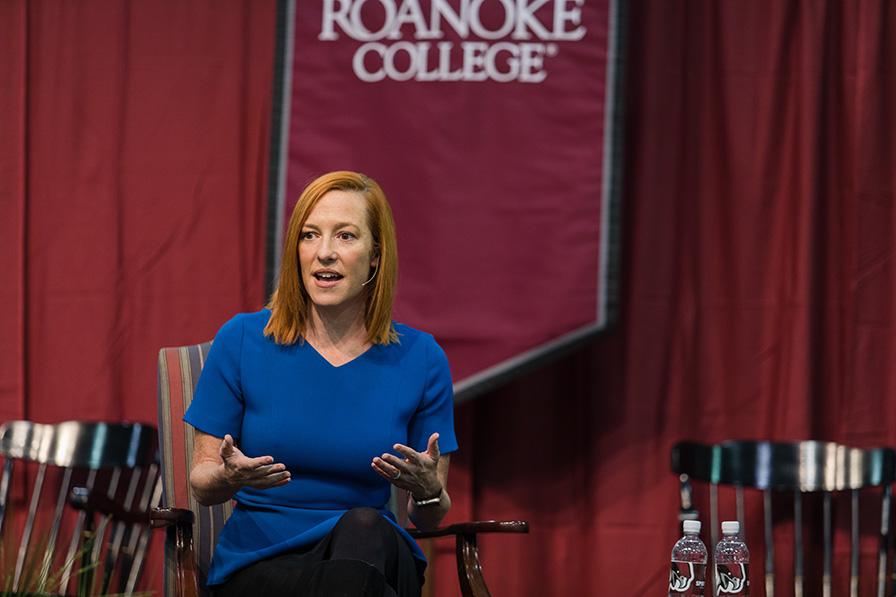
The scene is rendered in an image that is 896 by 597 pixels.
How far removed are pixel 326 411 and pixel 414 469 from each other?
0.85ft

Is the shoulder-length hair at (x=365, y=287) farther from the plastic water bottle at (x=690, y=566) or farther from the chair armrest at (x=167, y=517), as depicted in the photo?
the plastic water bottle at (x=690, y=566)

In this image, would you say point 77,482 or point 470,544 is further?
point 77,482

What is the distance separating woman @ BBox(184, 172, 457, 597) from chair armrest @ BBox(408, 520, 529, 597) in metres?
0.07

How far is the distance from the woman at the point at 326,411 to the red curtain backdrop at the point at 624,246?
1.22 meters

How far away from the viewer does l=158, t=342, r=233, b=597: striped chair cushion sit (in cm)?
205

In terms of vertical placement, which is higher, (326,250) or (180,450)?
(326,250)

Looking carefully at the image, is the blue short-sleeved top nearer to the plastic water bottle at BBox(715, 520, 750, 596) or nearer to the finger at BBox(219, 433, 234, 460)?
the finger at BBox(219, 433, 234, 460)

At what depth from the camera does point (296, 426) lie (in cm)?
183

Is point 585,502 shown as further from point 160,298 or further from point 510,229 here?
point 160,298

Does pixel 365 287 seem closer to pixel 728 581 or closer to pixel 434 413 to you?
pixel 434 413

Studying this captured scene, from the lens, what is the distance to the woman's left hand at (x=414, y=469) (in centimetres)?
164

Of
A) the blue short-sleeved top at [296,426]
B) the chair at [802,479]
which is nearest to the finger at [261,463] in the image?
the blue short-sleeved top at [296,426]

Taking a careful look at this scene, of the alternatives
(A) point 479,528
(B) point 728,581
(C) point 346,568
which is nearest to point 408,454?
(C) point 346,568

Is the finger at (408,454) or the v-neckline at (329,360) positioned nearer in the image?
the finger at (408,454)
